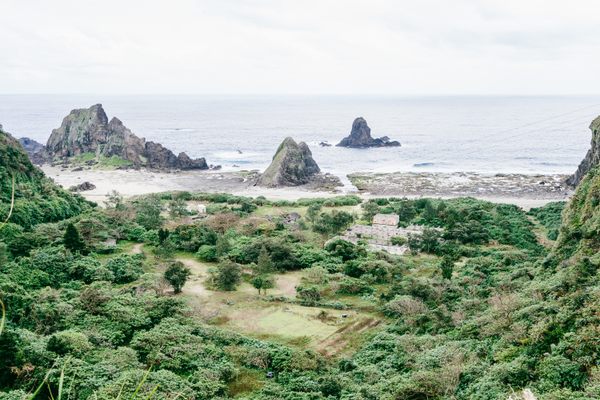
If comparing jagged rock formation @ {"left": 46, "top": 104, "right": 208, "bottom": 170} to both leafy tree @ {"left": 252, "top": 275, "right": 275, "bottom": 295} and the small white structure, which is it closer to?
the small white structure

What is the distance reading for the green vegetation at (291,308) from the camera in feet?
70.1

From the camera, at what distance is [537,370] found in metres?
19.1

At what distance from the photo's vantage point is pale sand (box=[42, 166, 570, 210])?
7612 cm

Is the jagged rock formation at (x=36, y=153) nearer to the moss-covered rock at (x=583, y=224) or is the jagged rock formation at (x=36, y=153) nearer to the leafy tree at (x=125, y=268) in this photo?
the leafy tree at (x=125, y=268)

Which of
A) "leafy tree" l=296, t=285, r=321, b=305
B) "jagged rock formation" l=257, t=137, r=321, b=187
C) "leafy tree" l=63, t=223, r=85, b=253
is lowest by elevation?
"leafy tree" l=296, t=285, r=321, b=305

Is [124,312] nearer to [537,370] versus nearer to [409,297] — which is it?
[409,297]

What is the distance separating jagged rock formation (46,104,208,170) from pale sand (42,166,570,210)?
17.0 ft

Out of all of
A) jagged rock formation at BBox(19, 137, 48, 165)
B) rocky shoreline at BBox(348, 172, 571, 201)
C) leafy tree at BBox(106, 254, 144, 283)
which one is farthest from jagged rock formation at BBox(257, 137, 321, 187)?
jagged rock formation at BBox(19, 137, 48, 165)

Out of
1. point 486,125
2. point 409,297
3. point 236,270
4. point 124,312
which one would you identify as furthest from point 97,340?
point 486,125

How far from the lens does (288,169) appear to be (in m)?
88.6

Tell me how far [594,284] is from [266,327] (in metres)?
18.4

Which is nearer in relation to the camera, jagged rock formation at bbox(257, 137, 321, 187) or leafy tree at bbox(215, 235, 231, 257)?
leafy tree at bbox(215, 235, 231, 257)

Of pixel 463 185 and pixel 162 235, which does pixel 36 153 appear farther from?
pixel 463 185

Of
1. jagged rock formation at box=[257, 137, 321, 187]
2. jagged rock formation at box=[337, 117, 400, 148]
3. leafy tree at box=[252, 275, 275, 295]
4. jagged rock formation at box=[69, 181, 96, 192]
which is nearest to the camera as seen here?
leafy tree at box=[252, 275, 275, 295]
